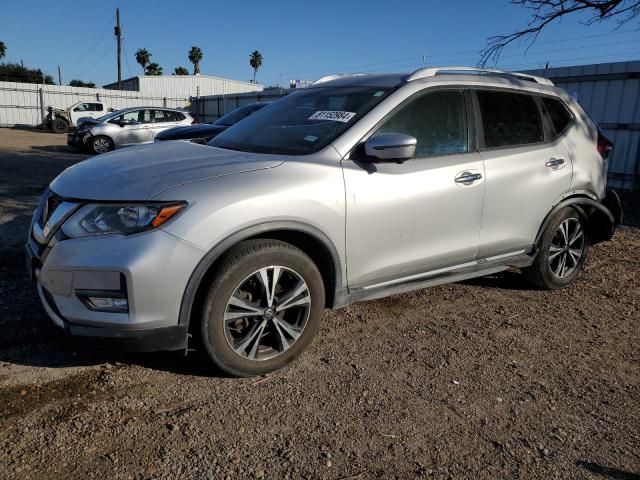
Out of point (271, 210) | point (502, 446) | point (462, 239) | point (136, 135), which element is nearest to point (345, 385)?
point (502, 446)

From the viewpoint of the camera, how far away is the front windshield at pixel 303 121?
10.8 feet

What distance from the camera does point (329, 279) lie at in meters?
3.14

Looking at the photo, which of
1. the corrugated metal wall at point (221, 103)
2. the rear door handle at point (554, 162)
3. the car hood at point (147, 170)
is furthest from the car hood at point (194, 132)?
the corrugated metal wall at point (221, 103)

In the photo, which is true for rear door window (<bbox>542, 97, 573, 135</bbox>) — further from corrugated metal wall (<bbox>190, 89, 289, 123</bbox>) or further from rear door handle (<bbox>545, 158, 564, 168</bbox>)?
corrugated metal wall (<bbox>190, 89, 289, 123</bbox>)

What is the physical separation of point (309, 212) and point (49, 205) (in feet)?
5.07

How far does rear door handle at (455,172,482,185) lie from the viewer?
138 inches

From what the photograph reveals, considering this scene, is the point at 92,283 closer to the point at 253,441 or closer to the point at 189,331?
the point at 189,331

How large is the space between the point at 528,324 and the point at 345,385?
69.3 inches

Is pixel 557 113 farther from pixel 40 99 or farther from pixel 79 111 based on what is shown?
pixel 40 99

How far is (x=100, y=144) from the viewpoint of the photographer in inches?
637

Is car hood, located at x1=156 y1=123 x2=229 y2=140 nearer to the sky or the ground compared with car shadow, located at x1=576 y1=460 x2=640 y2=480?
nearer to the sky

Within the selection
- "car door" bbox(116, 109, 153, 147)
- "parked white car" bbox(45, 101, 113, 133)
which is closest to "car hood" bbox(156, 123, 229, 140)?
"car door" bbox(116, 109, 153, 147)

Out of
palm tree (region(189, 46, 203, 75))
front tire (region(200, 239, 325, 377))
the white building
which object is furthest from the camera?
palm tree (region(189, 46, 203, 75))

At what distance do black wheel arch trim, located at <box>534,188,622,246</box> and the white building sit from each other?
40.7 metres
